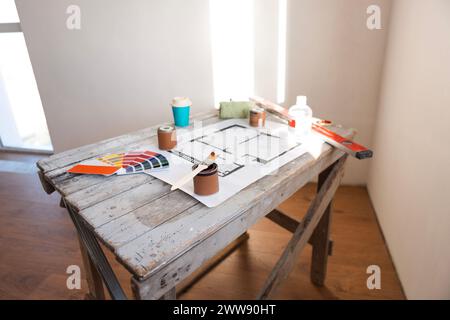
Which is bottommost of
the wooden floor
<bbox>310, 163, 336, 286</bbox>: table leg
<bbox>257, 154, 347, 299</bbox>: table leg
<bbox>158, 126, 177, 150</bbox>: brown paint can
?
the wooden floor

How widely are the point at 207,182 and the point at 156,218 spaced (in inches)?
5.8

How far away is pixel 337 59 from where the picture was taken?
1.96 metres

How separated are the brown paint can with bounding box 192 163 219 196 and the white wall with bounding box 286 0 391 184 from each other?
1.45 m

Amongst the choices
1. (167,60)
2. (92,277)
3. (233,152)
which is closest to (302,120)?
(233,152)

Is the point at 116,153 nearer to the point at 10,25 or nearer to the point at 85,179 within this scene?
the point at 85,179

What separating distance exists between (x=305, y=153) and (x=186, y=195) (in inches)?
16.6

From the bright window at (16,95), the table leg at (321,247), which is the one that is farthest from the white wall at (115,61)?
the table leg at (321,247)

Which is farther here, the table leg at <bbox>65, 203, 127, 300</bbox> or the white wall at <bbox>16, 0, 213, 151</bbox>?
the white wall at <bbox>16, 0, 213, 151</bbox>

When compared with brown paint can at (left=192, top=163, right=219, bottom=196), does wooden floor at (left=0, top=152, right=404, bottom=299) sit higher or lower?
lower

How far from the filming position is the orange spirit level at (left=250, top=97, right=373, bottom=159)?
0.97 meters

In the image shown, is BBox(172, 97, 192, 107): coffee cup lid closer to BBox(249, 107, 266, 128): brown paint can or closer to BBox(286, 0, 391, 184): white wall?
BBox(249, 107, 266, 128): brown paint can

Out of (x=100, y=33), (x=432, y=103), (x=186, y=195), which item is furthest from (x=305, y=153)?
(x=100, y=33)

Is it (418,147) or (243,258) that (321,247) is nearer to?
(243,258)

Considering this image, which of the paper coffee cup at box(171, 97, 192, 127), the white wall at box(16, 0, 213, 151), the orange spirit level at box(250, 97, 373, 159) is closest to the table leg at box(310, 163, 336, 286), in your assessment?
the orange spirit level at box(250, 97, 373, 159)
